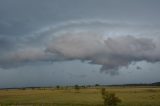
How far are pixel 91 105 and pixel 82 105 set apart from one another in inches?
92.5

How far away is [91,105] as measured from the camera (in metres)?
79.8

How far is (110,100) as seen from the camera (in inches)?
3000

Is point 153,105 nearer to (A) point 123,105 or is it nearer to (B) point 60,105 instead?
(A) point 123,105

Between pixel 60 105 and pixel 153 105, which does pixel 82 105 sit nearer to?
pixel 60 105

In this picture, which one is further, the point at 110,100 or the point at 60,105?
the point at 60,105

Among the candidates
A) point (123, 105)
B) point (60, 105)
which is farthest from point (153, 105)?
point (60, 105)

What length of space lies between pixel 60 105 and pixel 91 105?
7496mm

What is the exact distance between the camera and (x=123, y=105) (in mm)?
79312

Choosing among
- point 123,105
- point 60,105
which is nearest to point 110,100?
point 123,105

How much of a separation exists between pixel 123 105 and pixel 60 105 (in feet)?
48.8

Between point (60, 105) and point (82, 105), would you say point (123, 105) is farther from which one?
point (60, 105)

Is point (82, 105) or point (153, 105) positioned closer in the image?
point (153, 105)

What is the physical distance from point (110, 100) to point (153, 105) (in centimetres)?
952

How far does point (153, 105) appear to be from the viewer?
7562cm
